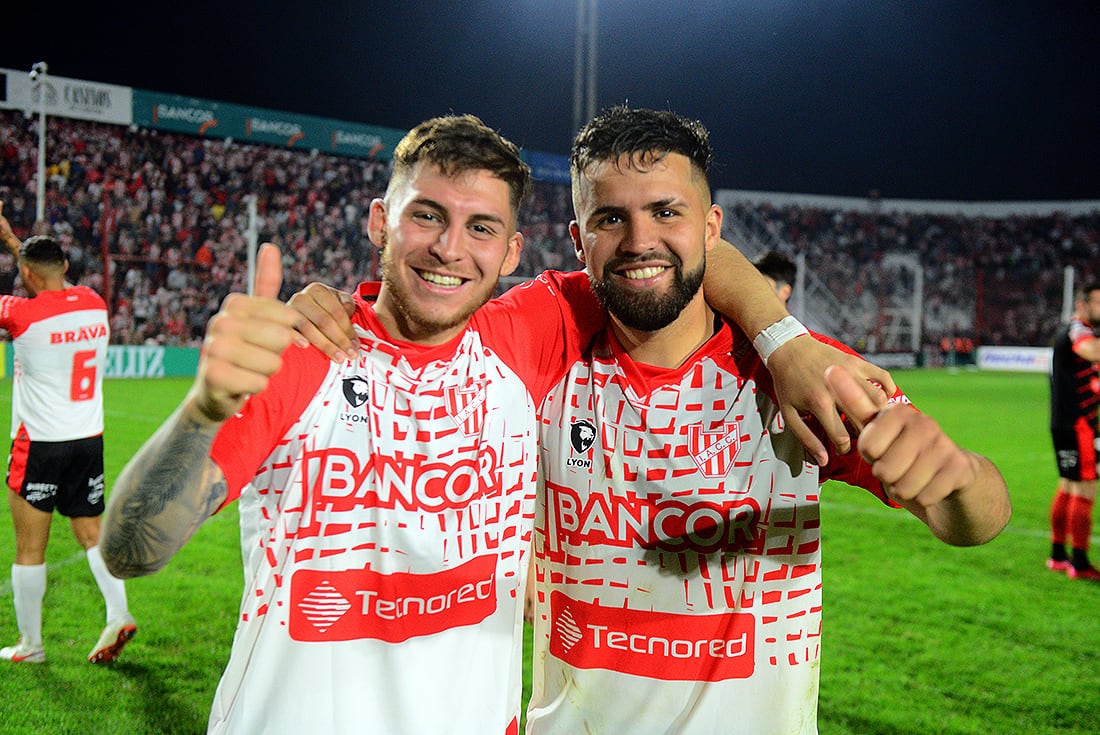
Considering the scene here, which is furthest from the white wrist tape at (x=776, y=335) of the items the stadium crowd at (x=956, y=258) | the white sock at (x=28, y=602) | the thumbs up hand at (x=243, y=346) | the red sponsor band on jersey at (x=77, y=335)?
the stadium crowd at (x=956, y=258)

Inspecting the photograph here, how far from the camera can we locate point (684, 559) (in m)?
2.35

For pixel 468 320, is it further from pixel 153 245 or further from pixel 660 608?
pixel 153 245

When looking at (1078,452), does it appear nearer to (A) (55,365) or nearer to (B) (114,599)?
(B) (114,599)

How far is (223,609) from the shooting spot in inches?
244

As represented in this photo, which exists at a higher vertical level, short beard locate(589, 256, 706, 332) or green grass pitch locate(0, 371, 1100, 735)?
short beard locate(589, 256, 706, 332)

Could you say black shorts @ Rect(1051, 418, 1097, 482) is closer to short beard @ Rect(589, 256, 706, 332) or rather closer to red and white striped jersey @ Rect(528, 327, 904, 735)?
red and white striped jersey @ Rect(528, 327, 904, 735)

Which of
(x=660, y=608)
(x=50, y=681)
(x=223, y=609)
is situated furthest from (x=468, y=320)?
(x=223, y=609)

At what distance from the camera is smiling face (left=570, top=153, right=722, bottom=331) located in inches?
91.7

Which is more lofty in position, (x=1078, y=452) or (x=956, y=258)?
(x=956, y=258)

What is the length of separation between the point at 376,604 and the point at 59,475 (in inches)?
182

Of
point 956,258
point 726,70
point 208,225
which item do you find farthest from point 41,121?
point 726,70

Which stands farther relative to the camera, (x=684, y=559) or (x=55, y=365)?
(x=55, y=365)

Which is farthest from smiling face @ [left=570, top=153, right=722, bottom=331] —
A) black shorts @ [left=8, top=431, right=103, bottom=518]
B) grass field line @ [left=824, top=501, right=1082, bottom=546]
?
grass field line @ [left=824, top=501, right=1082, bottom=546]

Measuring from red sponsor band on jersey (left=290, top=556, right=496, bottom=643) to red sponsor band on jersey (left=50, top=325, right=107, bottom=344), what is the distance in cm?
490
